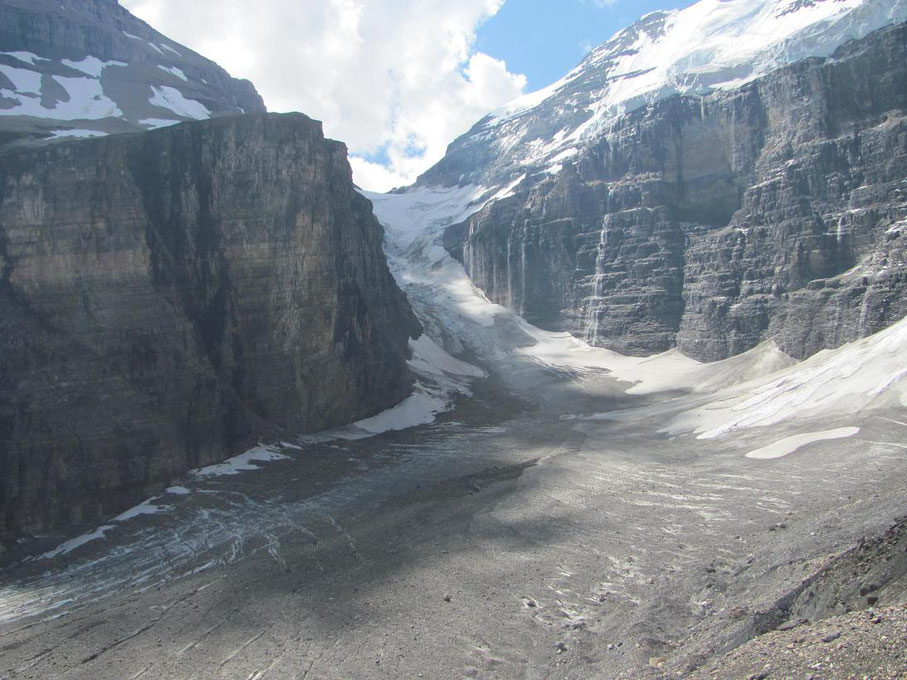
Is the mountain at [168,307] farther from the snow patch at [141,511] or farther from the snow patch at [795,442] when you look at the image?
the snow patch at [795,442]

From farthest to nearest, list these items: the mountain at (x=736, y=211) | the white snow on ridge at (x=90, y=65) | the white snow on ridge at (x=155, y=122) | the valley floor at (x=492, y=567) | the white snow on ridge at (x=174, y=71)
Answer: the white snow on ridge at (x=174, y=71), the white snow on ridge at (x=90, y=65), the white snow on ridge at (x=155, y=122), the mountain at (x=736, y=211), the valley floor at (x=492, y=567)

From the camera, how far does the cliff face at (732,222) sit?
57.0 m

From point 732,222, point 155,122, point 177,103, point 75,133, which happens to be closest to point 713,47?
point 732,222

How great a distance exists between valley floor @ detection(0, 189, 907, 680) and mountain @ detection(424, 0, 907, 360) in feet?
91.2

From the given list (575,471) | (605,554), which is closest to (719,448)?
(575,471)

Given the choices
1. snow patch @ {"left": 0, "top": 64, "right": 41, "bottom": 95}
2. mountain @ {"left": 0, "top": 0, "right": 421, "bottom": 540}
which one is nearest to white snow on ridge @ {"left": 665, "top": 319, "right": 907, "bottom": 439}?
mountain @ {"left": 0, "top": 0, "right": 421, "bottom": 540}

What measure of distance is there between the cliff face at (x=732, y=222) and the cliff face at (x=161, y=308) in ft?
122

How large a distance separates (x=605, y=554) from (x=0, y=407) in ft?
78.3

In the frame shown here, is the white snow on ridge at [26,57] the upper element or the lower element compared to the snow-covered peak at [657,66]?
lower

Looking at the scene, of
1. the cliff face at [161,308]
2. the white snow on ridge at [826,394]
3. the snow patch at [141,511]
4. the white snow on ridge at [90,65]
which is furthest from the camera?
the white snow on ridge at [90,65]

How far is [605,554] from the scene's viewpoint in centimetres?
2116

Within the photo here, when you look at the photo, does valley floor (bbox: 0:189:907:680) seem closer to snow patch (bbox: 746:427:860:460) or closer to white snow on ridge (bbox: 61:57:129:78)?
snow patch (bbox: 746:427:860:460)

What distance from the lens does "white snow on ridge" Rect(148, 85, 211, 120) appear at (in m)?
76.7

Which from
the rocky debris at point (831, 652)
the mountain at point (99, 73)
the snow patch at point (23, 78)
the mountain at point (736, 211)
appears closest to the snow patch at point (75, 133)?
the mountain at point (99, 73)
